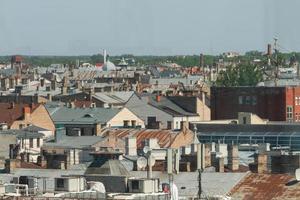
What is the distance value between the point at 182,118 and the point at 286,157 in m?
49.2

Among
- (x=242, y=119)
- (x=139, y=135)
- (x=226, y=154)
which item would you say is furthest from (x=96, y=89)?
(x=226, y=154)

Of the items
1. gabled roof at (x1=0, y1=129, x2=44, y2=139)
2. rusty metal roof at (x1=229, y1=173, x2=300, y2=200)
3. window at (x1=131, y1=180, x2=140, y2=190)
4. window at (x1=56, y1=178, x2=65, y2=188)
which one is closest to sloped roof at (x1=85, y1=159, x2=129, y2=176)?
window at (x1=131, y1=180, x2=140, y2=190)

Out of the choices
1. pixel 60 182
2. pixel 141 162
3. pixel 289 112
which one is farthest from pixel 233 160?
pixel 289 112

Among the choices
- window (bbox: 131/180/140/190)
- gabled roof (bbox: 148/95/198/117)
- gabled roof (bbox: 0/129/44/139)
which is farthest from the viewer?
gabled roof (bbox: 148/95/198/117)

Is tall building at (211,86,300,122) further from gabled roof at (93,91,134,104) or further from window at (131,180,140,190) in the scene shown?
window at (131,180,140,190)

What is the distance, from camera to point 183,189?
4741 cm

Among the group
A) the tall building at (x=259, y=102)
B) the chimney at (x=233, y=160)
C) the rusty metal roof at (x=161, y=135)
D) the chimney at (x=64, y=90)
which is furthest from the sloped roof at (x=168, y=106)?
the chimney at (x=233, y=160)

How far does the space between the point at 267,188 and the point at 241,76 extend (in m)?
108

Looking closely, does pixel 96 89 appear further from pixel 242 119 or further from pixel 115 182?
pixel 115 182

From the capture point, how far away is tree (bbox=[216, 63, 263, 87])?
5812 inches

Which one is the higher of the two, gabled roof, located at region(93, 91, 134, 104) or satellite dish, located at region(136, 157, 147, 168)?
satellite dish, located at region(136, 157, 147, 168)

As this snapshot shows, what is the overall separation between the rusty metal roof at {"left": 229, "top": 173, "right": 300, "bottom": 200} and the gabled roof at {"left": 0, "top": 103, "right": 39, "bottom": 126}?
150 ft

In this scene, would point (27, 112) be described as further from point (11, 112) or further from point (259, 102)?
point (259, 102)

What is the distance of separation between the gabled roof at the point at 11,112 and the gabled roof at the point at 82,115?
6.45ft
